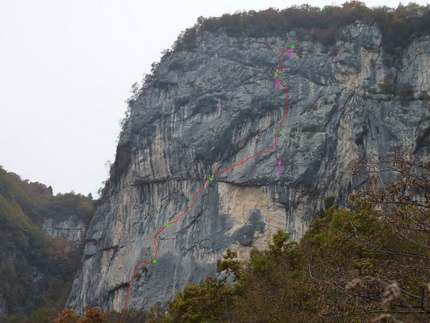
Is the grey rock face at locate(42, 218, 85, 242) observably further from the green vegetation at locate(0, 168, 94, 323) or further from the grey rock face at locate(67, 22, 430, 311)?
the grey rock face at locate(67, 22, 430, 311)

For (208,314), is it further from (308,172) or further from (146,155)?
(146,155)

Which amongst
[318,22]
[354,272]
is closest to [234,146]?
Answer: [318,22]

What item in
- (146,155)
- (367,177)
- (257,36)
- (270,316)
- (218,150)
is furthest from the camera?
(257,36)

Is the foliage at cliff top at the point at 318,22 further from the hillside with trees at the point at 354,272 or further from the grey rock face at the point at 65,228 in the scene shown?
the grey rock face at the point at 65,228

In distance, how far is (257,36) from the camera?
38219 millimetres

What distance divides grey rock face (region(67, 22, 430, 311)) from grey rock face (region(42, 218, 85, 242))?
1511cm

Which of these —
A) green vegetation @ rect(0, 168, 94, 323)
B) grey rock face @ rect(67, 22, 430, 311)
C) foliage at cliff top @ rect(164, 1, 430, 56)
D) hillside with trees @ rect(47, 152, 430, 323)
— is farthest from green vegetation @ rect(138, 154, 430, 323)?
green vegetation @ rect(0, 168, 94, 323)

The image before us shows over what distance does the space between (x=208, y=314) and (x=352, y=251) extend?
444cm

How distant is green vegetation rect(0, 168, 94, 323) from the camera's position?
41.1 metres

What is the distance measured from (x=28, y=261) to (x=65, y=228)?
1032 centimetres

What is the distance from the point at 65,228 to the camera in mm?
54750

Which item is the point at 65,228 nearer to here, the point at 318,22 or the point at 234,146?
the point at 234,146

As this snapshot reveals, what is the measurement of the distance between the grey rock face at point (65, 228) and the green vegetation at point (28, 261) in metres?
0.88

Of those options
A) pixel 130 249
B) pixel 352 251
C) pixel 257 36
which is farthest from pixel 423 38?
pixel 352 251
